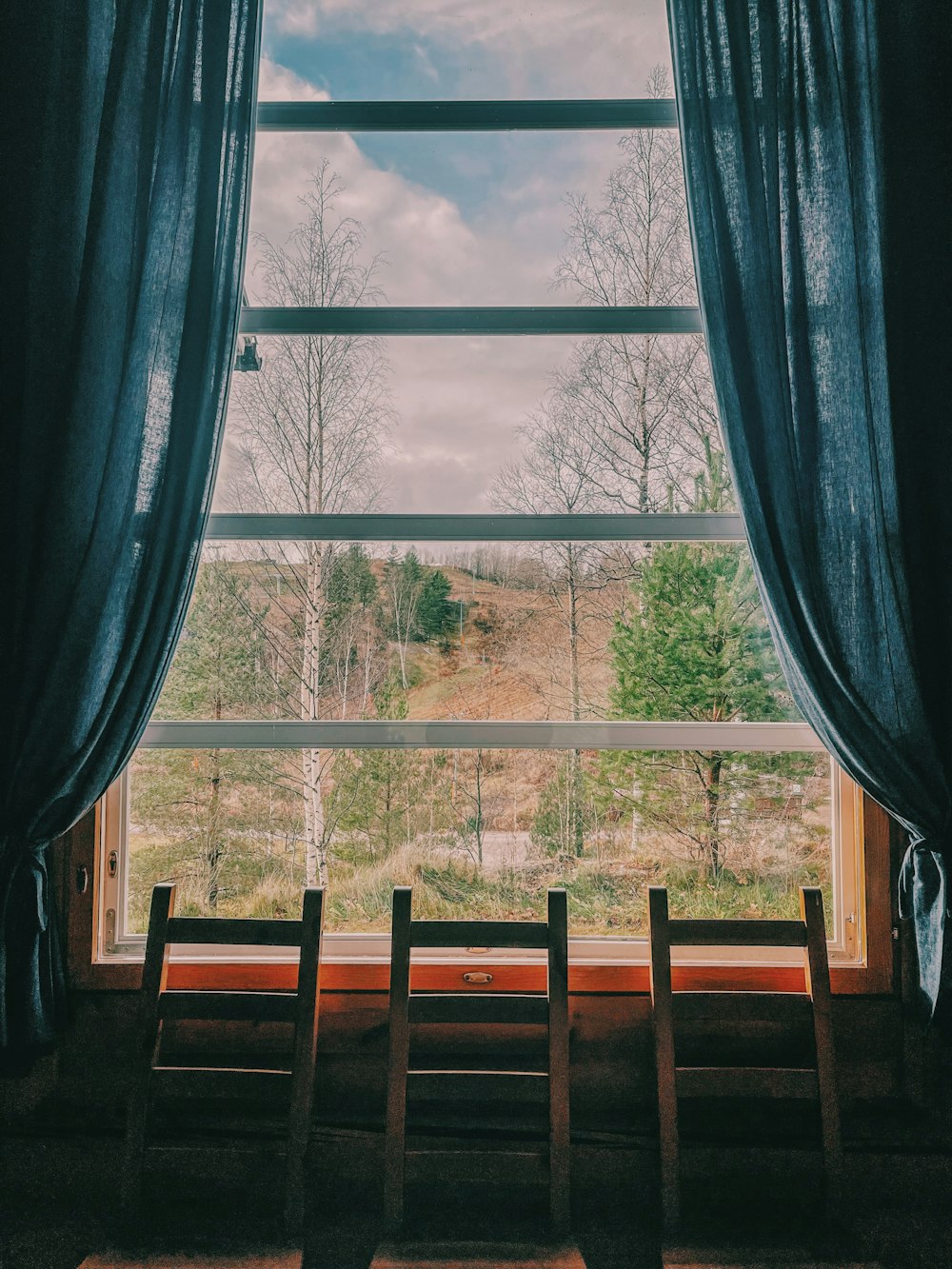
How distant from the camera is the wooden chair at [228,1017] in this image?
1.49m

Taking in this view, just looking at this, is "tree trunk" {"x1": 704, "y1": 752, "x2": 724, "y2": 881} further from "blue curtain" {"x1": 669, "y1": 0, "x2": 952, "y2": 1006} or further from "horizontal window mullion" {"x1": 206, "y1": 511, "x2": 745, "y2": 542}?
"horizontal window mullion" {"x1": 206, "y1": 511, "x2": 745, "y2": 542}

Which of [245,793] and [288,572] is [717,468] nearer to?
[288,572]

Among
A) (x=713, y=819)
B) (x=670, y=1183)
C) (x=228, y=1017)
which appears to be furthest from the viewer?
(x=713, y=819)

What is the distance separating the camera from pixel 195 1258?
4.56 ft

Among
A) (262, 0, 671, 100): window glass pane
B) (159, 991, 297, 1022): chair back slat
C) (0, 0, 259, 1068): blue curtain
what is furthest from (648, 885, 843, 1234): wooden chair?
(262, 0, 671, 100): window glass pane

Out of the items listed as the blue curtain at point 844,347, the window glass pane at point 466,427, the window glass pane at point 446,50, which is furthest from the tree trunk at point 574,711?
the window glass pane at point 446,50

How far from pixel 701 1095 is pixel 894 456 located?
1.38 meters

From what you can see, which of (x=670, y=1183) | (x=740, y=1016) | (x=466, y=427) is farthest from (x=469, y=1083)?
(x=466, y=427)

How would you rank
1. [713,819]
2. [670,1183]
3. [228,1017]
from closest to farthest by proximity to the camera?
[670,1183] < [228,1017] < [713,819]

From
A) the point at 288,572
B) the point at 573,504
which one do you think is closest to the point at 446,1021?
the point at 288,572

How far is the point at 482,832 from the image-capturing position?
1820 millimetres

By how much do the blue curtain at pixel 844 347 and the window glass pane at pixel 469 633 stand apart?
0.72ft

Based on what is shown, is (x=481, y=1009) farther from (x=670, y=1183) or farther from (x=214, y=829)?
(x=214, y=829)

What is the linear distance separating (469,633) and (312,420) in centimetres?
65
